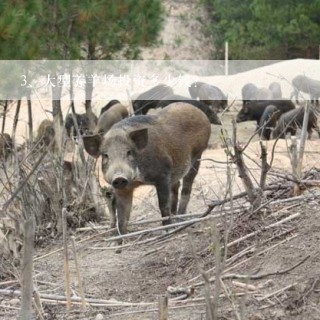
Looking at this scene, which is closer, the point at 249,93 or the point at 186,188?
the point at 186,188

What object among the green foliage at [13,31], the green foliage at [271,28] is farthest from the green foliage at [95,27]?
the green foliage at [271,28]

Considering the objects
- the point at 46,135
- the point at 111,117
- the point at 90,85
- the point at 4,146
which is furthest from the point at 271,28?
the point at 4,146

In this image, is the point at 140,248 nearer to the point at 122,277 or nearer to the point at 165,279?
the point at 122,277

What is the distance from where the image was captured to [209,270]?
495 centimetres

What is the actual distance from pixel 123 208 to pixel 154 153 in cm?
50

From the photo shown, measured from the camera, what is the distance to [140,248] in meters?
6.40

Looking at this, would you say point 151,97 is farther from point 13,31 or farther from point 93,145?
point 93,145

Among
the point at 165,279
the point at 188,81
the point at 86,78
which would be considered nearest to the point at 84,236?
the point at 165,279

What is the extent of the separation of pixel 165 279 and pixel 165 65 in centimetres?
A: 2685

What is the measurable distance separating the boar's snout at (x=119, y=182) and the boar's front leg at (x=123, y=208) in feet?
1.63

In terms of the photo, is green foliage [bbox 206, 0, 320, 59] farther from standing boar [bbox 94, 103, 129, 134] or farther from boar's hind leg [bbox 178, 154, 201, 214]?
boar's hind leg [bbox 178, 154, 201, 214]

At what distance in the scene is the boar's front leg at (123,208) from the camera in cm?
696

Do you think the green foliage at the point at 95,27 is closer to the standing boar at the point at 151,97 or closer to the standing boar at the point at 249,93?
the standing boar at the point at 151,97

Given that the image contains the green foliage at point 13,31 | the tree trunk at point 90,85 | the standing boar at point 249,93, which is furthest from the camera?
the standing boar at point 249,93
